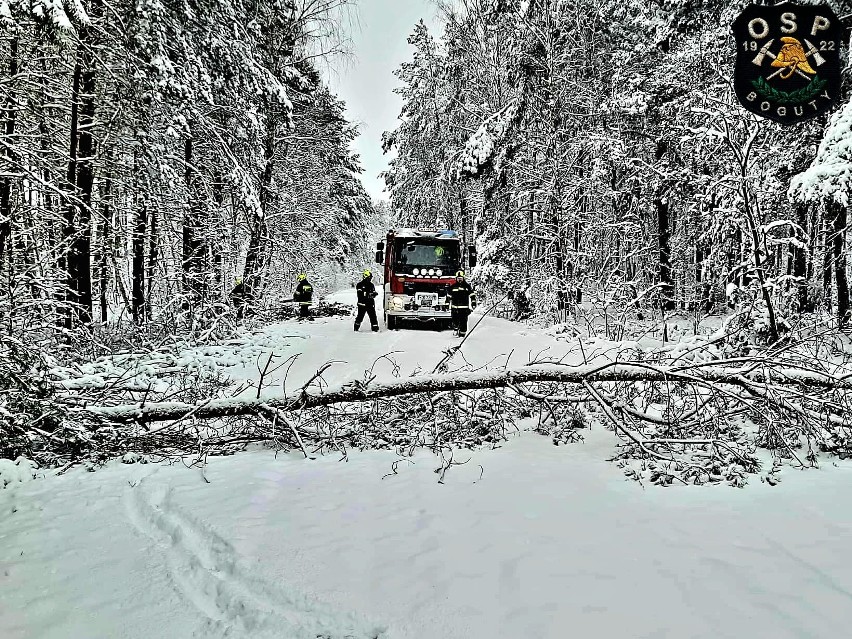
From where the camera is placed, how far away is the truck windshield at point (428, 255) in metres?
14.4

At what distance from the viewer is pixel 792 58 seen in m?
6.46

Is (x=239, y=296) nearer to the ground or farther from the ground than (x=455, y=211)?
nearer to the ground

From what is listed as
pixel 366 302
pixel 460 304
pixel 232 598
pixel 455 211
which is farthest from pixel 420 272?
pixel 232 598

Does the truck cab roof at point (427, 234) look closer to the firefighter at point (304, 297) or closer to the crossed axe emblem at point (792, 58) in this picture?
the firefighter at point (304, 297)

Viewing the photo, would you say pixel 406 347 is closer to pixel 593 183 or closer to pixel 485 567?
pixel 485 567

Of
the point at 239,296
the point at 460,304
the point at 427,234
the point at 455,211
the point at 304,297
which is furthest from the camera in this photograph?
the point at 455,211

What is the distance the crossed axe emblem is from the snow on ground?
197 inches

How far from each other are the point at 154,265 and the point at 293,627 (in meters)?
11.2

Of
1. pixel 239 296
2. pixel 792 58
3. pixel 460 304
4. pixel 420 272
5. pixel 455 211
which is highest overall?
pixel 455 211

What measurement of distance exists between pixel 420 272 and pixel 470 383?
9.27 metres

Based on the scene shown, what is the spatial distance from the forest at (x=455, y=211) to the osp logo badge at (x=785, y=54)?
2.30 m

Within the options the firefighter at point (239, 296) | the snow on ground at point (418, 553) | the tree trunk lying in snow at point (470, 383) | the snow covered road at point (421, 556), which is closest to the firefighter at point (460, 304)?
the firefighter at point (239, 296)

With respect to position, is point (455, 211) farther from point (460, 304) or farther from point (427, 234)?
point (460, 304)

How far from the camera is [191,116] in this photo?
Result: 1095 cm
